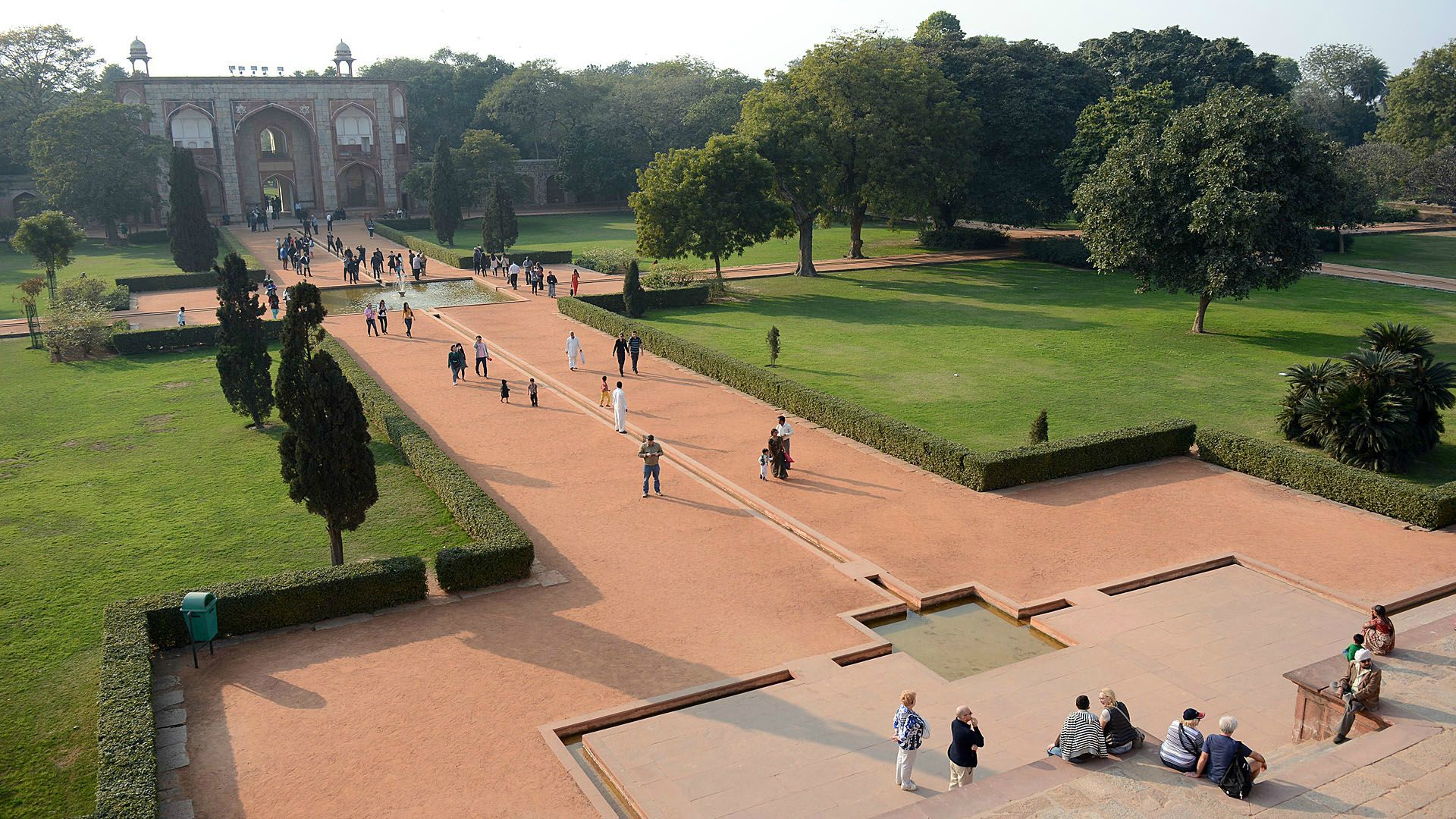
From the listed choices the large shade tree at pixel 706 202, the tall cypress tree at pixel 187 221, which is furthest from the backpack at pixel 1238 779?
the tall cypress tree at pixel 187 221

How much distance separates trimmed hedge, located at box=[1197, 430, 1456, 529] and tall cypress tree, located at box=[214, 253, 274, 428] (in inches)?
850

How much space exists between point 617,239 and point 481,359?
34.9m

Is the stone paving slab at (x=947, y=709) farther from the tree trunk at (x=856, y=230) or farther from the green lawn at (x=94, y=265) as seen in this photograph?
the green lawn at (x=94, y=265)

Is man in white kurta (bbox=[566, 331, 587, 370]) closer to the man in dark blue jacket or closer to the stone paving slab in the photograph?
the stone paving slab

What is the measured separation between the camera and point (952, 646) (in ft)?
46.0

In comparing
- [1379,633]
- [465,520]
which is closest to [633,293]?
[465,520]

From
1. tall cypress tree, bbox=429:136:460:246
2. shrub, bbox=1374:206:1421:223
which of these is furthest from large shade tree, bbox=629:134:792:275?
shrub, bbox=1374:206:1421:223

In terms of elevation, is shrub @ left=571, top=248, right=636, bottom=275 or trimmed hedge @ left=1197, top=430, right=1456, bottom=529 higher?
shrub @ left=571, top=248, right=636, bottom=275

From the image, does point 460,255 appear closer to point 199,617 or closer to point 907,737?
point 199,617

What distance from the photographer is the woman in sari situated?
1259cm

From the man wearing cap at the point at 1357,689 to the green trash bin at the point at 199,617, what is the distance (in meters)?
13.8

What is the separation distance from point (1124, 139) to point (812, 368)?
46.2ft

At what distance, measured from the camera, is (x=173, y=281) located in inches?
1796

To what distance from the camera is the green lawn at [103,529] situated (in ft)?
39.3
